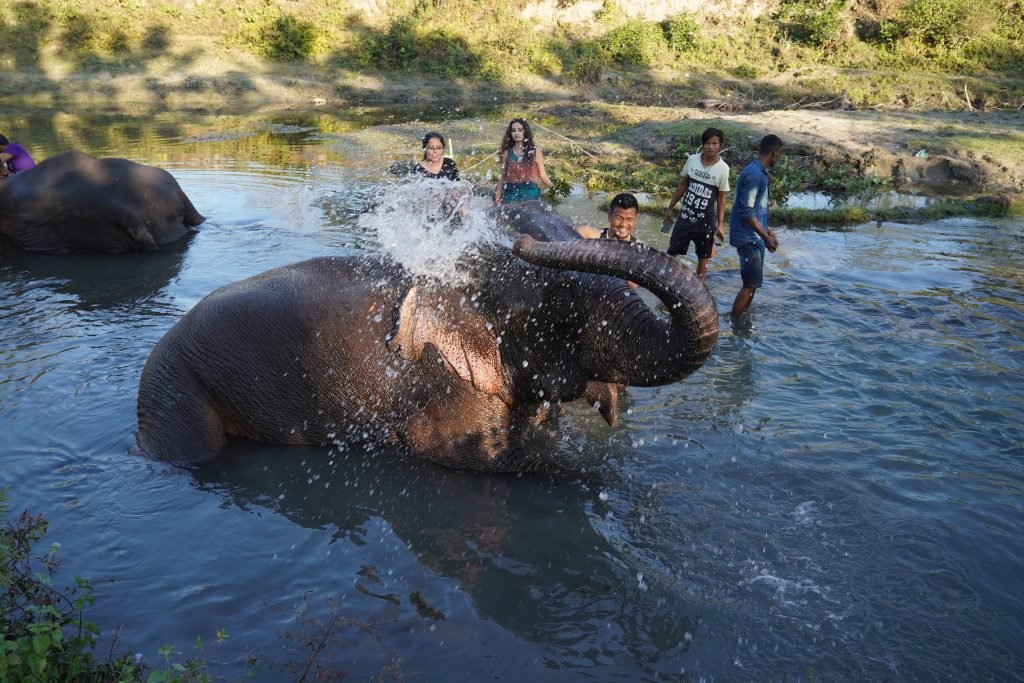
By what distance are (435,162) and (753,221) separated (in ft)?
10.8

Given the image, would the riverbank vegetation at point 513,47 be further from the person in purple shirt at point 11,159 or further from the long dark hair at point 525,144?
the long dark hair at point 525,144

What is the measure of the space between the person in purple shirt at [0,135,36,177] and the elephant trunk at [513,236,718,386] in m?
10.5

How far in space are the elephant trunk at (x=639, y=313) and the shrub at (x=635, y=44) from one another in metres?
28.4

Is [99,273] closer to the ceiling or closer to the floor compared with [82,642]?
closer to the ceiling

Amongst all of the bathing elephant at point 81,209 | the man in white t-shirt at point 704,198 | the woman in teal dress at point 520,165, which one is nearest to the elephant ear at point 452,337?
the woman in teal dress at point 520,165

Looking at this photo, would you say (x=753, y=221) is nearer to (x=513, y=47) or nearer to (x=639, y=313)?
(x=639, y=313)

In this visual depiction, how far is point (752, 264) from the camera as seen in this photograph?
297 inches

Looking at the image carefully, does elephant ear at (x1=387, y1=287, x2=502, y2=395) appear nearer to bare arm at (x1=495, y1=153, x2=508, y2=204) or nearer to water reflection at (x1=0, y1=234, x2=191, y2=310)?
bare arm at (x1=495, y1=153, x2=508, y2=204)

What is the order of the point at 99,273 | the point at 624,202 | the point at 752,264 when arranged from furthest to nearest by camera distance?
the point at 99,273
the point at 752,264
the point at 624,202

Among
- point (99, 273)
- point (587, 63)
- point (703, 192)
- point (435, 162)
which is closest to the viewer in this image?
point (703, 192)

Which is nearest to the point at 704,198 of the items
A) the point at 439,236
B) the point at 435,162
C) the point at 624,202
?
the point at 624,202

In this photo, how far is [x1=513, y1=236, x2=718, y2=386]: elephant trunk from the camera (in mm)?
3494

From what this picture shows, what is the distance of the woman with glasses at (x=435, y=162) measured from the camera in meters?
8.12

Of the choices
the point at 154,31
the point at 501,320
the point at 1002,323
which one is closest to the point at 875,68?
the point at 1002,323
